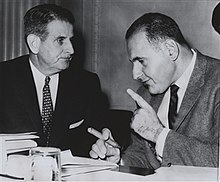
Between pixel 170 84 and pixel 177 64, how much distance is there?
109 mm

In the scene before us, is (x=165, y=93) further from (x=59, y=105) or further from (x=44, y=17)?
(x=44, y=17)

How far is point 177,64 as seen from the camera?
1.90 m

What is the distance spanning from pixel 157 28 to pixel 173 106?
35 centimetres

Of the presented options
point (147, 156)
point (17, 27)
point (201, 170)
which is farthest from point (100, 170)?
point (17, 27)

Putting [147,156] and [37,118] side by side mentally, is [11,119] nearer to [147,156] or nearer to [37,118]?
[37,118]

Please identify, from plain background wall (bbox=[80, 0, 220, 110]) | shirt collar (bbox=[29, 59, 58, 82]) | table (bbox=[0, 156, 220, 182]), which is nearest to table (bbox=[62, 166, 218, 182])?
table (bbox=[0, 156, 220, 182])

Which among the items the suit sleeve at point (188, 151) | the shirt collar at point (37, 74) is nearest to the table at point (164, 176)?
the suit sleeve at point (188, 151)

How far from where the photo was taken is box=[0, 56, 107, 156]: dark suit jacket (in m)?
2.42

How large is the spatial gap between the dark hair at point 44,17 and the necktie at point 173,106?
95cm

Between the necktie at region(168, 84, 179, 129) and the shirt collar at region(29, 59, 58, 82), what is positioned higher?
the shirt collar at region(29, 59, 58, 82)

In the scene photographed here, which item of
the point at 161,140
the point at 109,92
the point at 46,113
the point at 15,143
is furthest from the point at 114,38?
the point at 15,143

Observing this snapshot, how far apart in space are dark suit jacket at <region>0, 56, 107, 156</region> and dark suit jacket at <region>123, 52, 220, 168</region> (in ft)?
2.34

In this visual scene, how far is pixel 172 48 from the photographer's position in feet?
6.15

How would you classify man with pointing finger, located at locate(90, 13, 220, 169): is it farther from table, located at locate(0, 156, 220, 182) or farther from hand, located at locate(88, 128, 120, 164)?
table, located at locate(0, 156, 220, 182)
